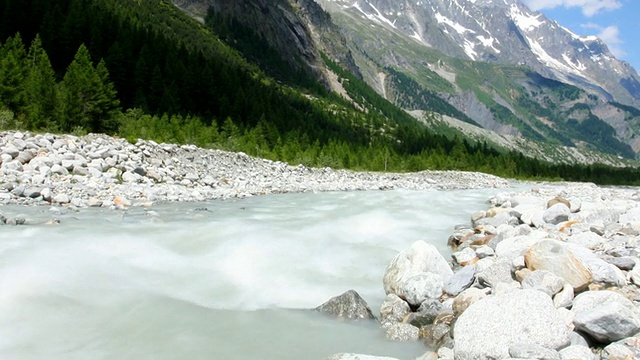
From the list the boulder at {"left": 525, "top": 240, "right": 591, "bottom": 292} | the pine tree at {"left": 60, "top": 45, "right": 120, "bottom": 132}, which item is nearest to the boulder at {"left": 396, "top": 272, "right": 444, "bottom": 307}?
the boulder at {"left": 525, "top": 240, "right": 591, "bottom": 292}

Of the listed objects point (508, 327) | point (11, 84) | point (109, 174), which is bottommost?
point (109, 174)

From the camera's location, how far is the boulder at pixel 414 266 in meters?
9.62

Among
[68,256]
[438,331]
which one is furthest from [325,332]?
[68,256]

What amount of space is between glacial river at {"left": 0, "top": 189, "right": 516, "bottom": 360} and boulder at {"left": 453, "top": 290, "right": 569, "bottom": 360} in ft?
3.77

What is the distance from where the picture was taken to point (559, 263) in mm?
8234

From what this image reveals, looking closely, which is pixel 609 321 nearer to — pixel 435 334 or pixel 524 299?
pixel 524 299

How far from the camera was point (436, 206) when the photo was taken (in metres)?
27.5

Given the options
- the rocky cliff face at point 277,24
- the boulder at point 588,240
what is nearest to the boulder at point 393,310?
the boulder at point 588,240

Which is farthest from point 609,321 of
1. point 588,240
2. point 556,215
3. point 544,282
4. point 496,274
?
point 556,215

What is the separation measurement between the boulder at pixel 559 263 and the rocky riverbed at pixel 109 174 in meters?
15.6

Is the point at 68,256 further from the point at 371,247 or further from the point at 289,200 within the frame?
the point at 289,200

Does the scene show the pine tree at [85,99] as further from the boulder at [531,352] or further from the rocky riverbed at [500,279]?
the boulder at [531,352]

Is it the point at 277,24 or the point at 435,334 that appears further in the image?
the point at 277,24

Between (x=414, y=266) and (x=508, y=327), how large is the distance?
374 centimetres
